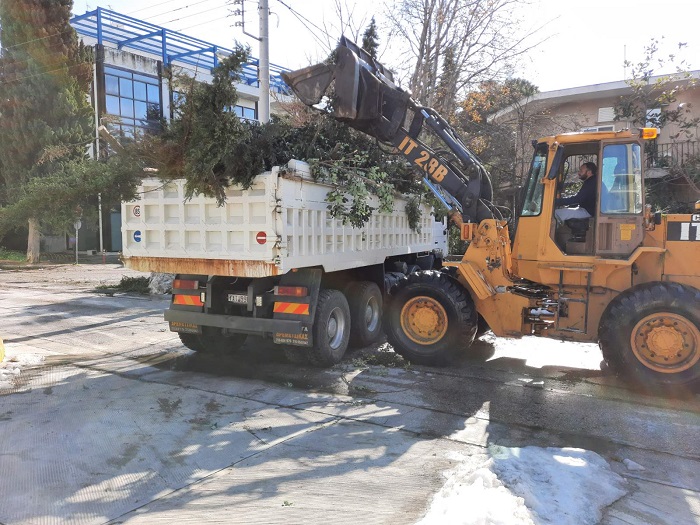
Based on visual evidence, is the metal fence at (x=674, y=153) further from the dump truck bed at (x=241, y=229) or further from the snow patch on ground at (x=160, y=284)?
the snow patch on ground at (x=160, y=284)

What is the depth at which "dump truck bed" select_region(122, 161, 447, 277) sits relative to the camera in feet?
20.5

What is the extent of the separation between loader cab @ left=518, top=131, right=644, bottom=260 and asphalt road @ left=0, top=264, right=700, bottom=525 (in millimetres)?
1707

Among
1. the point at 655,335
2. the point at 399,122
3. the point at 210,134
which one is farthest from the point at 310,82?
the point at 655,335

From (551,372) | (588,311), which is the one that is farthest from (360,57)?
(551,372)

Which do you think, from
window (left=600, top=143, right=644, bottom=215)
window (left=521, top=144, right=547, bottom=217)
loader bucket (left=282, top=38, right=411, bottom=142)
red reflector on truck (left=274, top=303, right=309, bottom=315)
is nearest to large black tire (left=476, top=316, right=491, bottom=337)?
window (left=521, top=144, right=547, bottom=217)

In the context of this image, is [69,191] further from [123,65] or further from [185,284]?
[123,65]

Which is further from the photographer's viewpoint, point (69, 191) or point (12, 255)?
point (12, 255)

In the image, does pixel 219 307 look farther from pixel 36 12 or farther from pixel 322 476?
pixel 36 12

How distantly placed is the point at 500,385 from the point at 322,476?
3.12 meters

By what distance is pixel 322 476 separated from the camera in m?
4.07

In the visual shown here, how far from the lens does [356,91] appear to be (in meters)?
7.18

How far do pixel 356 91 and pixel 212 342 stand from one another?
13.7 ft

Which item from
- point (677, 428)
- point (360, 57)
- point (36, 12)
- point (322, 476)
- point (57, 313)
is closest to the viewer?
point (322, 476)

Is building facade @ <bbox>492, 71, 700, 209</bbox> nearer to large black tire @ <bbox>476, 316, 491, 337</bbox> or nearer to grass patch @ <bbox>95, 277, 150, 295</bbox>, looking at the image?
large black tire @ <bbox>476, 316, 491, 337</bbox>
